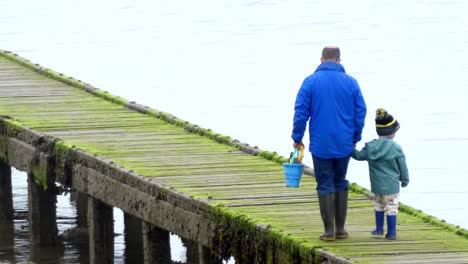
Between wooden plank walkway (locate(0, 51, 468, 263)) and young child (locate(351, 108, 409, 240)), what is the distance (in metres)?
0.36

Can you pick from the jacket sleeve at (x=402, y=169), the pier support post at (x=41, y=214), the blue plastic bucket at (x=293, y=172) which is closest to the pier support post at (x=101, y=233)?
the pier support post at (x=41, y=214)

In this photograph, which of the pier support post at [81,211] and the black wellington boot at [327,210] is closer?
the black wellington boot at [327,210]

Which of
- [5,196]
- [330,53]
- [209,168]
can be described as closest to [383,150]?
[330,53]

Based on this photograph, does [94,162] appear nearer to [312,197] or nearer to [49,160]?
[49,160]

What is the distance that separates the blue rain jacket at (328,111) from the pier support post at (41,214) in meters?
6.76

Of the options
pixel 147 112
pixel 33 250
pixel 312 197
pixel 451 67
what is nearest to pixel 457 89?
pixel 451 67

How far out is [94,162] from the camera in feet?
55.3

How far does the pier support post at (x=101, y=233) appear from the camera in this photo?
679 inches

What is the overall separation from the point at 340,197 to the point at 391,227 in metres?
0.51

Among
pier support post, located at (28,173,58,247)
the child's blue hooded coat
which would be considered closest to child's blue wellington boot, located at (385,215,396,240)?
the child's blue hooded coat

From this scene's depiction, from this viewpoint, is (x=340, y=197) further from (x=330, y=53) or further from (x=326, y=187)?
(x=330, y=53)

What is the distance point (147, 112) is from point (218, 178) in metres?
4.61

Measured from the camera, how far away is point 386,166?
42.3 ft

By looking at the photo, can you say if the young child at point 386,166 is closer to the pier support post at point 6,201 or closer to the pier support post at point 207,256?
the pier support post at point 207,256
